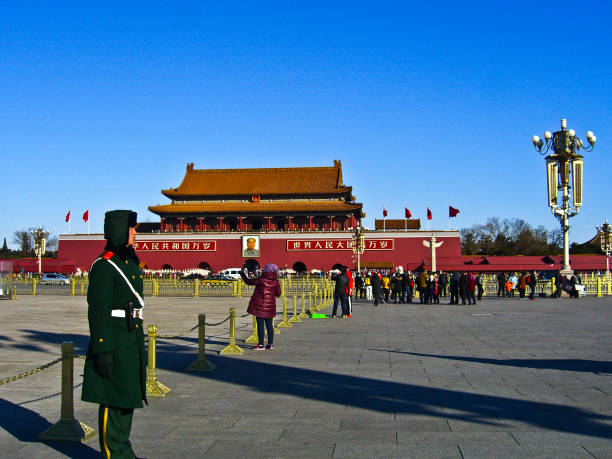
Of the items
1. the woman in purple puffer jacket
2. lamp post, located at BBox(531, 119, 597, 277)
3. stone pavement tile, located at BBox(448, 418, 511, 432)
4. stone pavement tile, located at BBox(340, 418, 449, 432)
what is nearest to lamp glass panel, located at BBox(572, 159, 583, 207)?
lamp post, located at BBox(531, 119, 597, 277)

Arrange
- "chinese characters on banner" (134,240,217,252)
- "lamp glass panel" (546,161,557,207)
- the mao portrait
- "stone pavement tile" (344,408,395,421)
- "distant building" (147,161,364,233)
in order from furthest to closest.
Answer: "chinese characters on banner" (134,240,217,252) < "distant building" (147,161,364,233) < the mao portrait < "lamp glass panel" (546,161,557,207) < "stone pavement tile" (344,408,395,421)

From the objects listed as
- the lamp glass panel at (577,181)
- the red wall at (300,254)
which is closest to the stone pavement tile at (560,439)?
the lamp glass panel at (577,181)

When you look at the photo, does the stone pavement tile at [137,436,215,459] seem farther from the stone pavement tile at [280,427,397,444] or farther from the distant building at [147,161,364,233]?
the distant building at [147,161,364,233]

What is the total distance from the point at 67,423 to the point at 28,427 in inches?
26.0

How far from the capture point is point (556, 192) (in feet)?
94.2

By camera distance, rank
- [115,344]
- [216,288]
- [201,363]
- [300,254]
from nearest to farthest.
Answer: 1. [115,344]
2. [201,363]
3. [216,288]
4. [300,254]

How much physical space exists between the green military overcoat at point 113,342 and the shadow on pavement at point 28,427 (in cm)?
90

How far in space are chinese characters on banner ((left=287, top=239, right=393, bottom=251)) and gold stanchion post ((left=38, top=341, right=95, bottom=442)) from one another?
165ft

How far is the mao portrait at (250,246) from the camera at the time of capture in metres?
56.6

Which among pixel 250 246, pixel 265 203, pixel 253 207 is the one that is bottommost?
pixel 250 246

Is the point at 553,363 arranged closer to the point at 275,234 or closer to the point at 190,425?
the point at 190,425

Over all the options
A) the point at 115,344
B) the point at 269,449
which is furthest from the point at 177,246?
the point at 115,344

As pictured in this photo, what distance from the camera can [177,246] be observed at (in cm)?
5766

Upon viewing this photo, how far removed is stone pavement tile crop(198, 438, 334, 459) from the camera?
4723 millimetres
